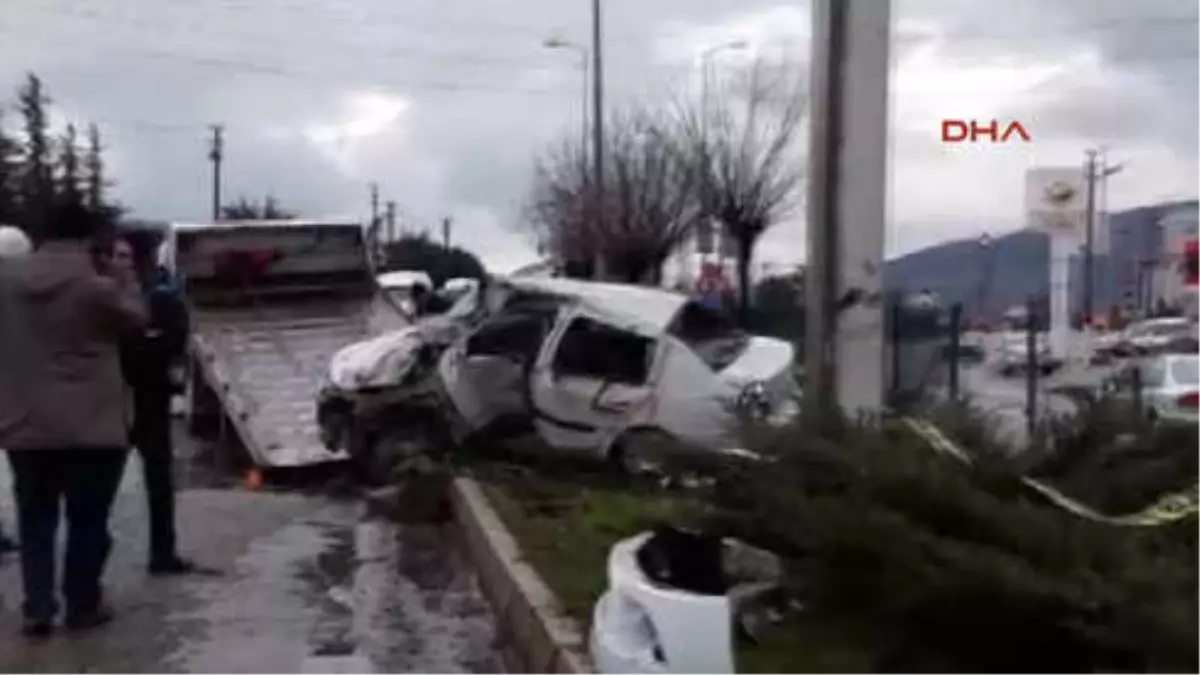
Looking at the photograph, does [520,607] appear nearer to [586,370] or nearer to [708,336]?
[586,370]

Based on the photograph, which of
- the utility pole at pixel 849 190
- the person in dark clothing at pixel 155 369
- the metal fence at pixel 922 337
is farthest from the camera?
the metal fence at pixel 922 337

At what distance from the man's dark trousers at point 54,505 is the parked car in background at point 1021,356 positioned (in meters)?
15.5

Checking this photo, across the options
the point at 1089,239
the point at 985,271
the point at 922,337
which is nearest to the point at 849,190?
the point at 922,337

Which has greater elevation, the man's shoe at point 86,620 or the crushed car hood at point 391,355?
the crushed car hood at point 391,355

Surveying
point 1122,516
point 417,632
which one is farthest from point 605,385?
point 1122,516

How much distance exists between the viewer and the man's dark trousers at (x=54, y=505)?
890cm

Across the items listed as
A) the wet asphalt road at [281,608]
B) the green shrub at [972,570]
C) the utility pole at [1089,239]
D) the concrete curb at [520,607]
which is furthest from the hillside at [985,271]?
the green shrub at [972,570]

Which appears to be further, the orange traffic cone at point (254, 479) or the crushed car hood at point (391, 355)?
the crushed car hood at point (391, 355)

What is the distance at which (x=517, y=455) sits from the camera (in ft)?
55.5

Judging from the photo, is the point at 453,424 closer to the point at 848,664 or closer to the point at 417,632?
the point at 417,632

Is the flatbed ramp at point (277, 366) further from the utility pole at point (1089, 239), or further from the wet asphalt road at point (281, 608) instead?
the utility pole at point (1089, 239)

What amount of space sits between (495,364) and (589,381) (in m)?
0.81

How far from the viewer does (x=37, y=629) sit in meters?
8.95

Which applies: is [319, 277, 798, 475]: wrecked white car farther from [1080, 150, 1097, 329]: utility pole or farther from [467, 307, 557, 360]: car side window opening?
[1080, 150, 1097, 329]: utility pole
